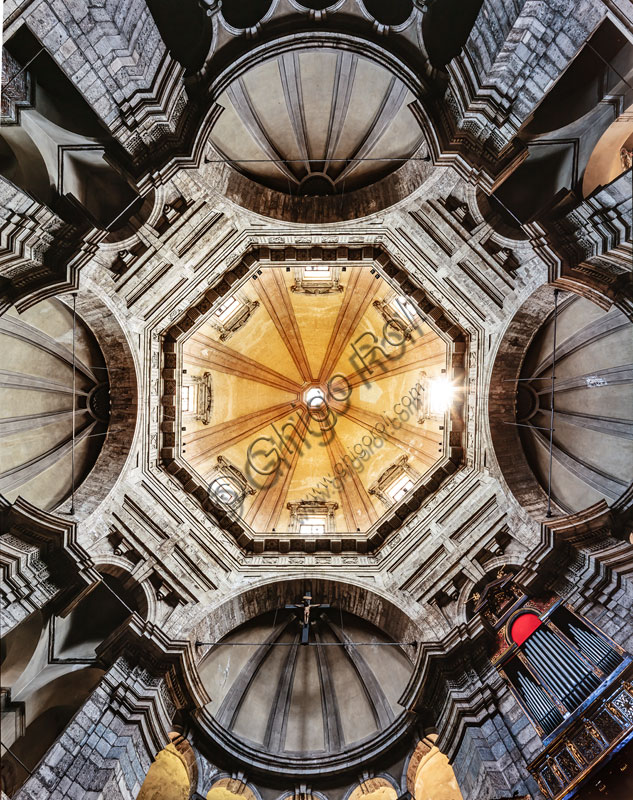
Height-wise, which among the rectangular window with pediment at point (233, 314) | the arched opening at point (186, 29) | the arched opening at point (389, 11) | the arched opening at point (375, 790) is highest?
the arched opening at point (186, 29)

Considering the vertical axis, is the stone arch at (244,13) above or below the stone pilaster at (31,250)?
above

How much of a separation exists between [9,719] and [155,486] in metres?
6.64

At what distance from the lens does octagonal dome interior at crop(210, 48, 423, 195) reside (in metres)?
14.9

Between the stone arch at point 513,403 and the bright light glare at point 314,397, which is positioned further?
the bright light glare at point 314,397

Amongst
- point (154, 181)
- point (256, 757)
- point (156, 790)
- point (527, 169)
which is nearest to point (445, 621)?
point (256, 757)

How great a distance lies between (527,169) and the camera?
1333 centimetres

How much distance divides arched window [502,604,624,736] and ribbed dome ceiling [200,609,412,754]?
4378 millimetres

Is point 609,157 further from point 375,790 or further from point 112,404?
point 375,790

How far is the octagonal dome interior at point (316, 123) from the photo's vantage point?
585 inches

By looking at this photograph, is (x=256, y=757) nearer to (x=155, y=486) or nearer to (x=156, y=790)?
(x=156, y=790)

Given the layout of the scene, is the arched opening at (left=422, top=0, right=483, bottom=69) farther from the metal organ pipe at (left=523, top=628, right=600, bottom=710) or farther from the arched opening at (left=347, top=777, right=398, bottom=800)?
the arched opening at (left=347, top=777, right=398, bottom=800)

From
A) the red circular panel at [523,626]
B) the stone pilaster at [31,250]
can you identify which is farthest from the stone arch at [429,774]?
the stone pilaster at [31,250]

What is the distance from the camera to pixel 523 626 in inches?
534

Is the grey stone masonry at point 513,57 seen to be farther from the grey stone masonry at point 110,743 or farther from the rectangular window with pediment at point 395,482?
the grey stone masonry at point 110,743
